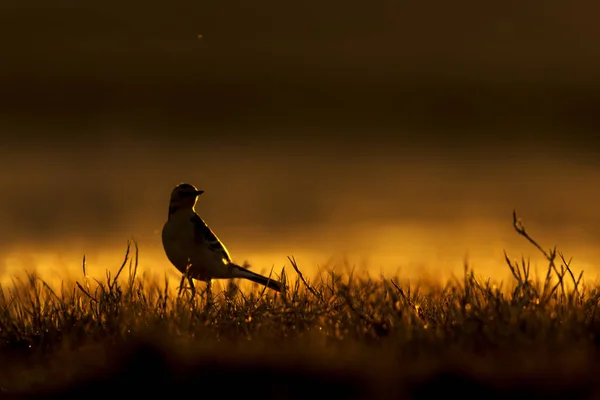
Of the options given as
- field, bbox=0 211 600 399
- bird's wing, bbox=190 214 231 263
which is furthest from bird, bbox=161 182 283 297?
field, bbox=0 211 600 399

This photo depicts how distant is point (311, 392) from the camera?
6238 mm

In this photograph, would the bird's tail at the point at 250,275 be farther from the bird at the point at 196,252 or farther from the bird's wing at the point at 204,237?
the bird's wing at the point at 204,237

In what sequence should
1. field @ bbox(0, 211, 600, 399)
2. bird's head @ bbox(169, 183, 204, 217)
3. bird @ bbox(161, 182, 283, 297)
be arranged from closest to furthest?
1. field @ bbox(0, 211, 600, 399)
2. bird @ bbox(161, 182, 283, 297)
3. bird's head @ bbox(169, 183, 204, 217)

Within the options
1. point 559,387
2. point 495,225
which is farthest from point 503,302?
point 495,225

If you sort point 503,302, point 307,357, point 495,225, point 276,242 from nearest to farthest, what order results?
1. point 307,357
2. point 503,302
3. point 276,242
4. point 495,225

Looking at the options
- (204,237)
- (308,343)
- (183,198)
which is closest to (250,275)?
(204,237)

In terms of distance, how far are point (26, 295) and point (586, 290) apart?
396 cm

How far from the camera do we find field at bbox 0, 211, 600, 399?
625 cm

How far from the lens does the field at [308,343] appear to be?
6.25 meters

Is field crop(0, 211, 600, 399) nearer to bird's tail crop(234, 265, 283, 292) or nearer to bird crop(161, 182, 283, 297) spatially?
bird's tail crop(234, 265, 283, 292)

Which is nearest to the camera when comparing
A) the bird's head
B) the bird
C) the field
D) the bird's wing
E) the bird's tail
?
the field

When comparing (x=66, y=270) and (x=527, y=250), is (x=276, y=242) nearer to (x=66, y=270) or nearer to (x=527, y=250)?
(x=527, y=250)

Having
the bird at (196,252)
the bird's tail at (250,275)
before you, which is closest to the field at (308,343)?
the bird's tail at (250,275)

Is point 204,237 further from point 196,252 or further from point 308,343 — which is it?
point 308,343
